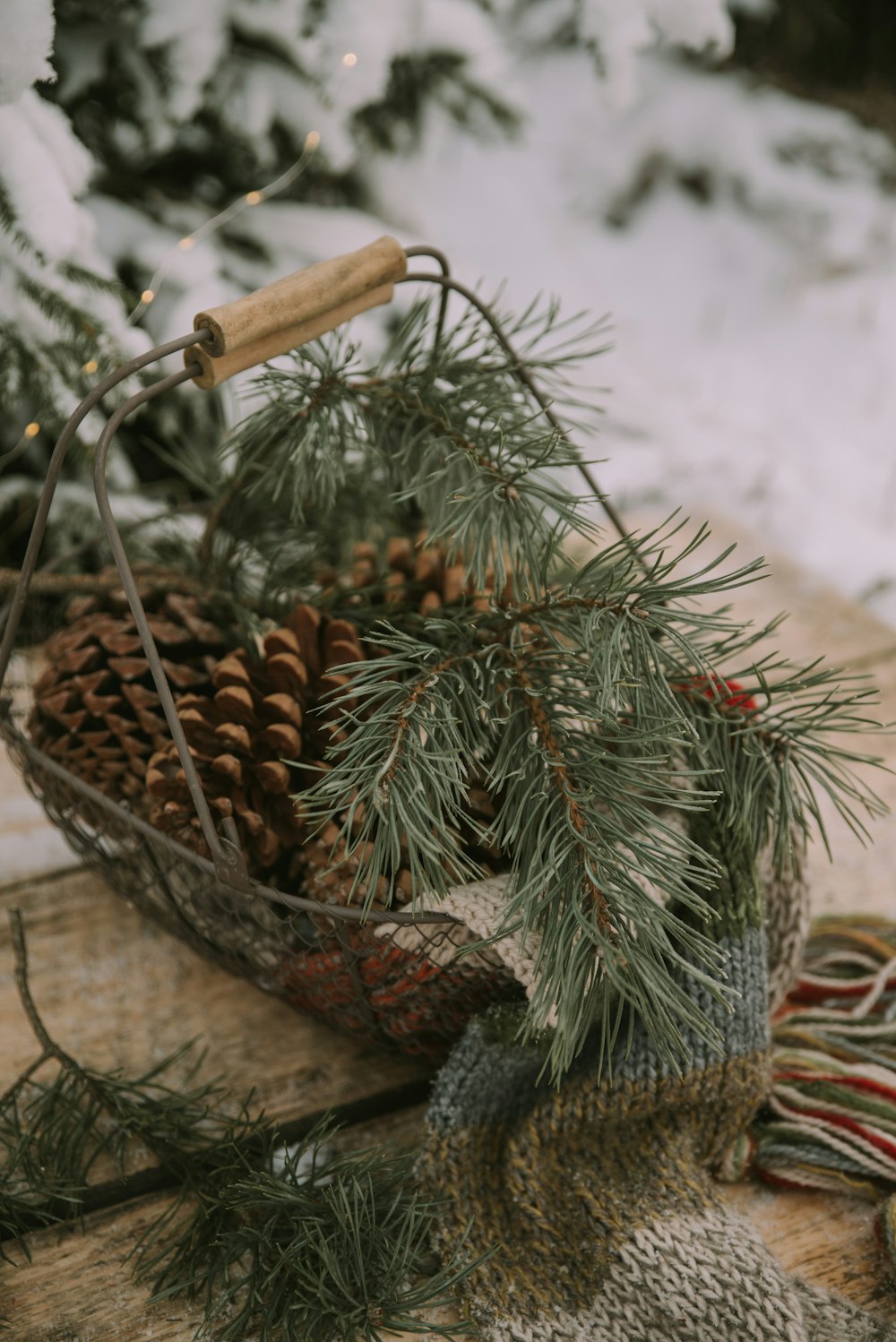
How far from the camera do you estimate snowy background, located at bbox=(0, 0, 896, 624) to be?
33.7 inches

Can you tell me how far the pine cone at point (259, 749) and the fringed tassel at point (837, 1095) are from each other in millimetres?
245

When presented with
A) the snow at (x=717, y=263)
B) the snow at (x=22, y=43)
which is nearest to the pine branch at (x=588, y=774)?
the snow at (x=22, y=43)

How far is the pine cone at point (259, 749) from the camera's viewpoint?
479 millimetres

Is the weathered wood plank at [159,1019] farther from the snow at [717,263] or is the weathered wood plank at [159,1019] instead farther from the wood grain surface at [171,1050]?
the snow at [717,263]

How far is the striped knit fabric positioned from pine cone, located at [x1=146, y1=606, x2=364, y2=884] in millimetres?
124

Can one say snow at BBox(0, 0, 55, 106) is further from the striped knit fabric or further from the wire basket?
the striped knit fabric

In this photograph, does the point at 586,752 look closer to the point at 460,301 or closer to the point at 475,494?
the point at 475,494

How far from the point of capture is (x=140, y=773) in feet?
1.76

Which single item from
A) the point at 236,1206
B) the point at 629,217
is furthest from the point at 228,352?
the point at 629,217

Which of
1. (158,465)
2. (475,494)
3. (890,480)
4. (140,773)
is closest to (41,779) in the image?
(140,773)

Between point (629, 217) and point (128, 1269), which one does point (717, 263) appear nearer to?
point (629, 217)

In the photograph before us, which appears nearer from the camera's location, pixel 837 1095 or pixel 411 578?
pixel 837 1095

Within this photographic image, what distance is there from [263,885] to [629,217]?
1636mm

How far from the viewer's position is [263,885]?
43 cm
